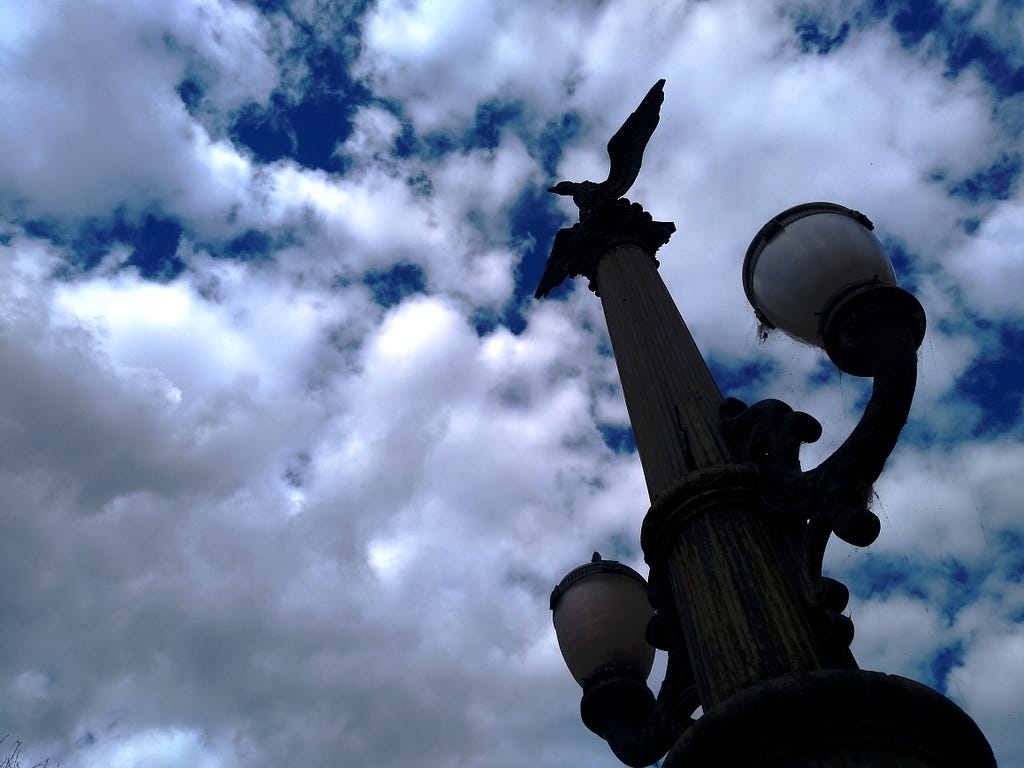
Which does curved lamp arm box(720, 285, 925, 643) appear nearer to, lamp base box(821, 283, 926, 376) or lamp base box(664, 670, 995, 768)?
lamp base box(821, 283, 926, 376)

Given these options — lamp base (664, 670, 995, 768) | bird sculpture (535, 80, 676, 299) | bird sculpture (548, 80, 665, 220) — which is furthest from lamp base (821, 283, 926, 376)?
bird sculpture (548, 80, 665, 220)

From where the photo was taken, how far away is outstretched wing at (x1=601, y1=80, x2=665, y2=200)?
21.8 ft

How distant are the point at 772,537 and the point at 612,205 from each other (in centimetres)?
329

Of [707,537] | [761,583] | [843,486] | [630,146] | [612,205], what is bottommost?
[761,583]

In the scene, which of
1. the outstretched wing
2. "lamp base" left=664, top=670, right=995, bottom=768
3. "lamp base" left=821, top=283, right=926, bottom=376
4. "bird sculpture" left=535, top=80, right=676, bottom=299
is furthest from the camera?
the outstretched wing

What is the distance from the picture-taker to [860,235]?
13.0 ft

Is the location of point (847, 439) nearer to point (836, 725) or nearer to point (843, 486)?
point (843, 486)

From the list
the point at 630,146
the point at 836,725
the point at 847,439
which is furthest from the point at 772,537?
the point at 630,146

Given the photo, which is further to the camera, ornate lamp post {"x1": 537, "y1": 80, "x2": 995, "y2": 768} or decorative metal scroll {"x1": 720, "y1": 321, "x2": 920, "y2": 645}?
decorative metal scroll {"x1": 720, "y1": 321, "x2": 920, "y2": 645}

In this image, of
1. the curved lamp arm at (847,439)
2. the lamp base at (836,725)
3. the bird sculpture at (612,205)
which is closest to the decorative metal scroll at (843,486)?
the curved lamp arm at (847,439)

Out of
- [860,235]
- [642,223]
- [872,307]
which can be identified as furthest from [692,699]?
[642,223]

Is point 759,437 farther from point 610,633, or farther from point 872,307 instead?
point 610,633

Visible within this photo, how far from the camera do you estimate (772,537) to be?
3646 mm

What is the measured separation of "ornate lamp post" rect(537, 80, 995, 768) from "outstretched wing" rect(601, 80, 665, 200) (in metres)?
1.86
